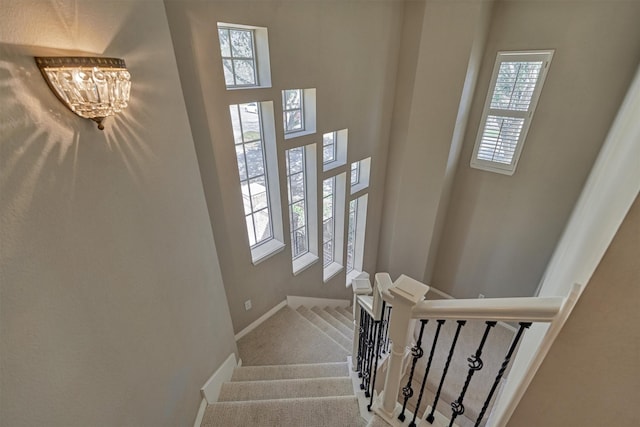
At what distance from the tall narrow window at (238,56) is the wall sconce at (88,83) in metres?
1.54

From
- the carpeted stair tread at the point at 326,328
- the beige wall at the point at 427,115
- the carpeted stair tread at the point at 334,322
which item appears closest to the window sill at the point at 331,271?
the carpeted stair tread at the point at 334,322

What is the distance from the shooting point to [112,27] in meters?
1.20

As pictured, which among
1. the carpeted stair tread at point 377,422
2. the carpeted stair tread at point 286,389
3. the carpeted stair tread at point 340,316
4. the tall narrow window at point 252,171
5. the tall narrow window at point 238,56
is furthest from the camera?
the carpeted stair tread at point 340,316

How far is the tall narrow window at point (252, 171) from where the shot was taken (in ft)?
9.25

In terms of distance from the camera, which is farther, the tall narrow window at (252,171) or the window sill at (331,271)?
the window sill at (331,271)

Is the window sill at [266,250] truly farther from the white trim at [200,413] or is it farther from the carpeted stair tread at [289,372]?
the white trim at [200,413]

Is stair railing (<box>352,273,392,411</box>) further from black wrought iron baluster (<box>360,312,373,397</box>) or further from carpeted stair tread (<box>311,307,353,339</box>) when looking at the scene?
carpeted stair tread (<box>311,307,353,339</box>)

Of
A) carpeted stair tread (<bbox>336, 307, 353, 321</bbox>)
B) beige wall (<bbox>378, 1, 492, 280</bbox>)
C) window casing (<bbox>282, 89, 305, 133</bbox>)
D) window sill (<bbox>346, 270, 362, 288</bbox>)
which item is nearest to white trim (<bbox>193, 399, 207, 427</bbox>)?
window casing (<bbox>282, 89, 305, 133</bbox>)

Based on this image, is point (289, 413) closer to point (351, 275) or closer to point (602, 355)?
point (602, 355)

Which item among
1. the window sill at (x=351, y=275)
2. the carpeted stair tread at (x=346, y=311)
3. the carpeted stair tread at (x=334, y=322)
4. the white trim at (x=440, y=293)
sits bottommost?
the carpeted stair tread at (x=346, y=311)

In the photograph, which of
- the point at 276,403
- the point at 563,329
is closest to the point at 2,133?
the point at 563,329

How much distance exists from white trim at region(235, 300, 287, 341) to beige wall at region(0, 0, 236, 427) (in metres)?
1.50

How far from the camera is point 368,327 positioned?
1872 mm

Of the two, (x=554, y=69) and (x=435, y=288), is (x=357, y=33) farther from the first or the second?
(x=435, y=288)
